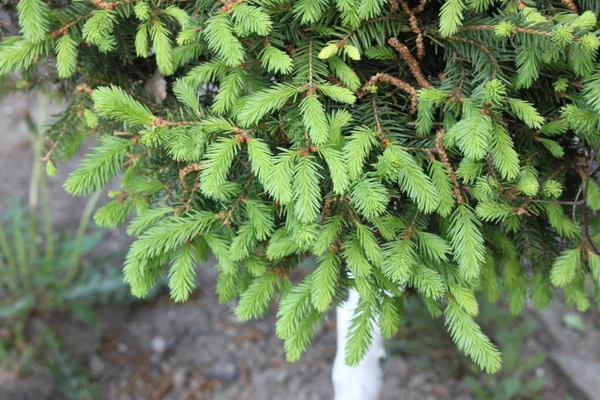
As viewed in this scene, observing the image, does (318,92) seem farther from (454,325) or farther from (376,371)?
(376,371)

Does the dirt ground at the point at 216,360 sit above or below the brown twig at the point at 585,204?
below

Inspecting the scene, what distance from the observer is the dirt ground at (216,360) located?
7.95 feet

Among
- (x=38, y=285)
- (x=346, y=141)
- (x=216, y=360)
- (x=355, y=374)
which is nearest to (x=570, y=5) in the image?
(x=346, y=141)

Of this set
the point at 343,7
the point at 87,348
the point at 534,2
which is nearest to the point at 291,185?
the point at 343,7

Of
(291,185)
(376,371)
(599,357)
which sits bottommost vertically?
(599,357)

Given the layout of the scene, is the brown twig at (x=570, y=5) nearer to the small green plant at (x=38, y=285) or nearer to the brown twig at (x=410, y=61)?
the brown twig at (x=410, y=61)

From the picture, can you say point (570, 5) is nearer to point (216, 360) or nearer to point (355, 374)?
point (355, 374)

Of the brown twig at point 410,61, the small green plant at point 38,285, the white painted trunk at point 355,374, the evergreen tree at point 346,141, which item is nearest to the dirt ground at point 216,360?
the small green plant at point 38,285

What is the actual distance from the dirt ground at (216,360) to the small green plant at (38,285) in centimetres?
10

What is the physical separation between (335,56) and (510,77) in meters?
0.35

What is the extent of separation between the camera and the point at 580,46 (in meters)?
0.93

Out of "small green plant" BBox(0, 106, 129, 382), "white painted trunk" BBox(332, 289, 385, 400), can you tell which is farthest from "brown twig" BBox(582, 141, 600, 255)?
"small green plant" BBox(0, 106, 129, 382)

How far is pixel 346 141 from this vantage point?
3.44 ft

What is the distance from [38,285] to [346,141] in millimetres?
2271
